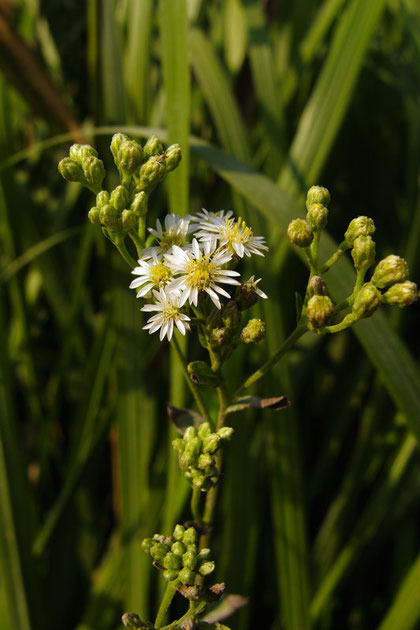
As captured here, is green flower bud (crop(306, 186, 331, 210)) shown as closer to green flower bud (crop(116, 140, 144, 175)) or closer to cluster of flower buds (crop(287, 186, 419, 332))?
cluster of flower buds (crop(287, 186, 419, 332))

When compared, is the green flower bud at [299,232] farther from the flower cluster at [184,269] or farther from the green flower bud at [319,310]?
the green flower bud at [319,310]

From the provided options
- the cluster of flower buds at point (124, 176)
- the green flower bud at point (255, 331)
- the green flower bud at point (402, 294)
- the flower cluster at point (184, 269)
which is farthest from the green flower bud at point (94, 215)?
the green flower bud at point (402, 294)

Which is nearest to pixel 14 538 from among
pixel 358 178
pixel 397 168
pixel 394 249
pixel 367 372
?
pixel 367 372

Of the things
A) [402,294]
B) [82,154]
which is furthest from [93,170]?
[402,294]

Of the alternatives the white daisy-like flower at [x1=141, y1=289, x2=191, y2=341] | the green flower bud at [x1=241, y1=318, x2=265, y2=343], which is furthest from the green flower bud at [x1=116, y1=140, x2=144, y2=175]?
the green flower bud at [x1=241, y1=318, x2=265, y2=343]

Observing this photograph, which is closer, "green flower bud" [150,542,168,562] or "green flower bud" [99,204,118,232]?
"green flower bud" [150,542,168,562]

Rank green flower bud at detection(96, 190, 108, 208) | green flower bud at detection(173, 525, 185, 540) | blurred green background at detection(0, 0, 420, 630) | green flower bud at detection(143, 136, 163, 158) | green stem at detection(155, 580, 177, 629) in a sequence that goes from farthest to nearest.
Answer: blurred green background at detection(0, 0, 420, 630) → green flower bud at detection(143, 136, 163, 158) → green flower bud at detection(96, 190, 108, 208) → green flower bud at detection(173, 525, 185, 540) → green stem at detection(155, 580, 177, 629)
